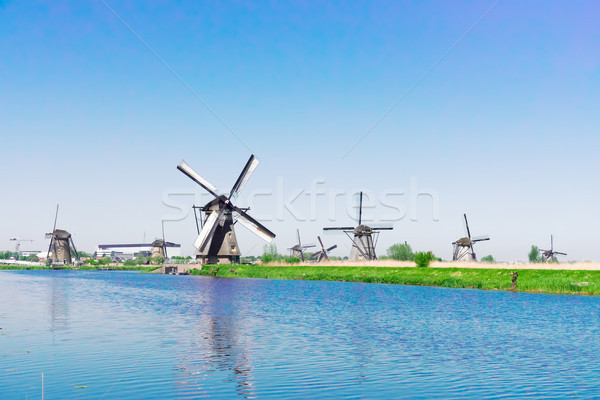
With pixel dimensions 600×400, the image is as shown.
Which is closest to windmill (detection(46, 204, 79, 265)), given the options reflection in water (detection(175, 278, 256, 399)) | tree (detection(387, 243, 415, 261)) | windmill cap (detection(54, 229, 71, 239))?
windmill cap (detection(54, 229, 71, 239))

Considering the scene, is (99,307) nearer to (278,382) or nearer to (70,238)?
(278,382)

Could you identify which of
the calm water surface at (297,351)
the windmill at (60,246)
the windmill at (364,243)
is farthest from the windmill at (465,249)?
the windmill at (60,246)

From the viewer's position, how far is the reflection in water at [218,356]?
13.8m

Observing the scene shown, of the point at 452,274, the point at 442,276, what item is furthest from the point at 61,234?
the point at 452,274

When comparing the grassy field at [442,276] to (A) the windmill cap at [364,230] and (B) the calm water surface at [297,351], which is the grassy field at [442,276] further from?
(A) the windmill cap at [364,230]

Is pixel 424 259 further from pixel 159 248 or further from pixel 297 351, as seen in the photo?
pixel 159 248

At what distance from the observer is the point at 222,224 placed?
77.2 metres

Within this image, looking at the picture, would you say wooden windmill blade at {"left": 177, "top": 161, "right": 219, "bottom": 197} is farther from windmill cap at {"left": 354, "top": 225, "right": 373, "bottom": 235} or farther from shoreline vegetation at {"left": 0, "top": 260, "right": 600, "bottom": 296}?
windmill cap at {"left": 354, "top": 225, "right": 373, "bottom": 235}

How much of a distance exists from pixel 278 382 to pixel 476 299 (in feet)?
93.3

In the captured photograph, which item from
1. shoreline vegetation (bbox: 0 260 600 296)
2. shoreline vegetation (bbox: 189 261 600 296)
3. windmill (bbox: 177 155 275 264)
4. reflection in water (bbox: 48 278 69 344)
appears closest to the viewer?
reflection in water (bbox: 48 278 69 344)

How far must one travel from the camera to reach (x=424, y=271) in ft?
194

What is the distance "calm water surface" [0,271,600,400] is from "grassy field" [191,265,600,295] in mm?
10370

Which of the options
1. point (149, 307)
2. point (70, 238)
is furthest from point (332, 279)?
point (70, 238)

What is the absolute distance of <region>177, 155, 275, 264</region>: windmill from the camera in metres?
76.9
